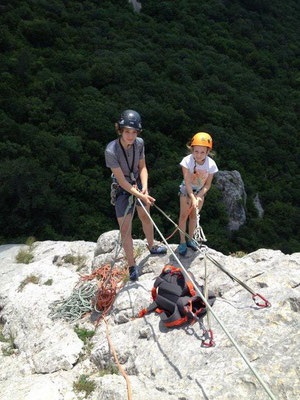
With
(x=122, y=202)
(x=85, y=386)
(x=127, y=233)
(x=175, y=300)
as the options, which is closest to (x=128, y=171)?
(x=122, y=202)

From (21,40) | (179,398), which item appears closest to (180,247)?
(179,398)

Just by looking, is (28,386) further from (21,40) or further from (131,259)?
(21,40)

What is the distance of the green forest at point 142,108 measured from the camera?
68.4ft

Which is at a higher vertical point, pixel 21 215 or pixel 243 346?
pixel 243 346

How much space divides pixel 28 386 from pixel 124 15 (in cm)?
3951

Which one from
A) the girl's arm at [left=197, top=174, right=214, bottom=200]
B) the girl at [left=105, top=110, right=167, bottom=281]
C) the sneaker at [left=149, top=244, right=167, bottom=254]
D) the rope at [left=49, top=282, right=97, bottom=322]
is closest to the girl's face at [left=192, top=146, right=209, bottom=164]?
the girl's arm at [left=197, top=174, right=214, bottom=200]

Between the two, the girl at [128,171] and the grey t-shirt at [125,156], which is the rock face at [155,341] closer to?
the girl at [128,171]

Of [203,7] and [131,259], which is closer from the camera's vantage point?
[131,259]

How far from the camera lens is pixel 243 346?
12.2 ft

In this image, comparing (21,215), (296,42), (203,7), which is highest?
(203,7)

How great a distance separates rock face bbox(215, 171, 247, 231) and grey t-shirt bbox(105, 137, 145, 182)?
62.7 feet

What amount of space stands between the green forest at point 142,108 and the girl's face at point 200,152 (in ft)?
42.3

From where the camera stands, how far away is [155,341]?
14.3ft

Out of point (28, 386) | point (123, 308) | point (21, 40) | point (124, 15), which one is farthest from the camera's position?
point (124, 15)
